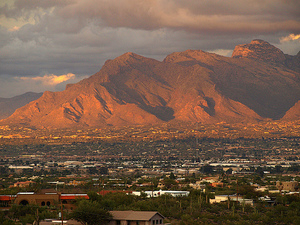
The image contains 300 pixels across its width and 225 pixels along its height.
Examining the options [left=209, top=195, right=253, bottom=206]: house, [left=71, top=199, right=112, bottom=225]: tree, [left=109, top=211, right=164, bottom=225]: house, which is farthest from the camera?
[left=209, top=195, right=253, bottom=206]: house

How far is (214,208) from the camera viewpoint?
92750 mm

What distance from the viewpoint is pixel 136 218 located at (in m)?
75.3

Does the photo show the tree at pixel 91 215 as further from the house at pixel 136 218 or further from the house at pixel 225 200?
the house at pixel 225 200

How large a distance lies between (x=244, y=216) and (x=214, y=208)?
5574 mm

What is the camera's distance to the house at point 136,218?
2955 inches

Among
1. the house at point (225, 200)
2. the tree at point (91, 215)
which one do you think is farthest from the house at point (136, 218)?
the house at point (225, 200)

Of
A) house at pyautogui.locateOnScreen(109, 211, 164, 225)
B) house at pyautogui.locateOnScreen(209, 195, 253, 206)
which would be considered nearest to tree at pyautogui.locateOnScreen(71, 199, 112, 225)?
house at pyautogui.locateOnScreen(109, 211, 164, 225)

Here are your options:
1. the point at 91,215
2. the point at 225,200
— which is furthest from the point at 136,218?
the point at 225,200

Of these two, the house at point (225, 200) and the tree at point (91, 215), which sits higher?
the tree at point (91, 215)

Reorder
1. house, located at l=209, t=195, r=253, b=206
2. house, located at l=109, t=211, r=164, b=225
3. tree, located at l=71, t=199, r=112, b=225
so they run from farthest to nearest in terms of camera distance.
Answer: house, located at l=209, t=195, r=253, b=206 → tree, located at l=71, t=199, r=112, b=225 → house, located at l=109, t=211, r=164, b=225

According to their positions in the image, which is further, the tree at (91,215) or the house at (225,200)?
the house at (225,200)

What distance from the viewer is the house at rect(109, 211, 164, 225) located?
75062 mm

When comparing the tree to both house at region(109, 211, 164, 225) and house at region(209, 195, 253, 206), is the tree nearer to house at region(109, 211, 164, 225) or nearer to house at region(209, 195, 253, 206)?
house at region(109, 211, 164, 225)

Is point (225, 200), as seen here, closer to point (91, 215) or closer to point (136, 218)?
point (136, 218)
